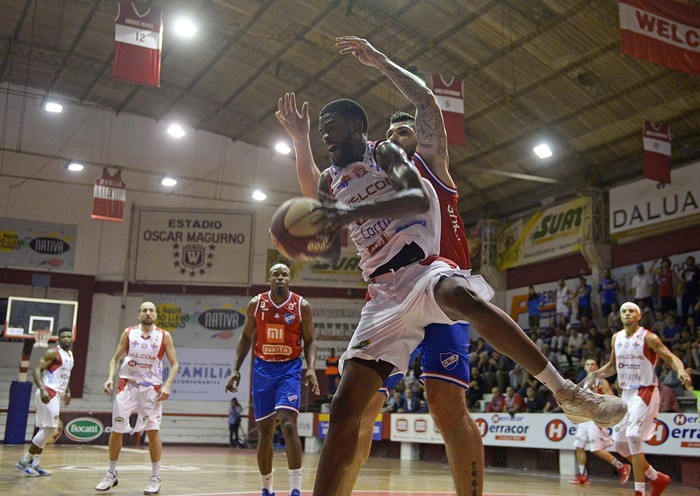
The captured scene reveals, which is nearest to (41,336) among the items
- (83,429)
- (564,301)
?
(83,429)

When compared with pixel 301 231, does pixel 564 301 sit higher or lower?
higher

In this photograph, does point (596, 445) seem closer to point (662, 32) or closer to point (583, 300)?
point (662, 32)

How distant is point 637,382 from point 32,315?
19596 millimetres

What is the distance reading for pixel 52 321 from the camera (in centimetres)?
2320

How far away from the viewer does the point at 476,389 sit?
19047 mm

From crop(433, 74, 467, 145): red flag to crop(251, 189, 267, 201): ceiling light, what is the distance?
1423cm

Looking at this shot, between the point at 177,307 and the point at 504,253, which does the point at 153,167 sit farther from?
the point at 504,253

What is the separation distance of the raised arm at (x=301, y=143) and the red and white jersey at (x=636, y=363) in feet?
19.2

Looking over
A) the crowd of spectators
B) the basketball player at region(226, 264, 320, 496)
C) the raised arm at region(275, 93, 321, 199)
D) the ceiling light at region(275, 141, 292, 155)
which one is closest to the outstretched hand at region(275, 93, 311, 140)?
the raised arm at region(275, 93, 321, 199)

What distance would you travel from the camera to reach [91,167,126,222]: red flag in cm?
2331

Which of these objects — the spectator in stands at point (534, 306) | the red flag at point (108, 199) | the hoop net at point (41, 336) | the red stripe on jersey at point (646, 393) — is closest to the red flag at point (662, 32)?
the red stripe on jersey at point (646, 393)

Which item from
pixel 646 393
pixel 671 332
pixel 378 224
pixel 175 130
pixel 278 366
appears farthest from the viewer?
pixel 175 130

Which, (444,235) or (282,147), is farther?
(282,147)

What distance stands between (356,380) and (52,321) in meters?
21.6
